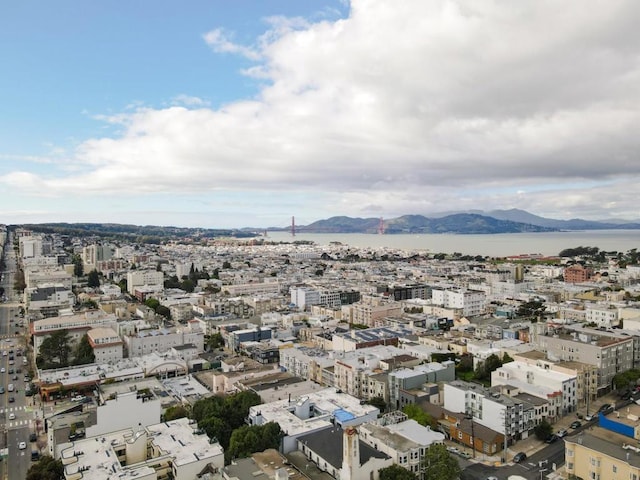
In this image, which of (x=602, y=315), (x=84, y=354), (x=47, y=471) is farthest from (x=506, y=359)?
(x=84, y=354)

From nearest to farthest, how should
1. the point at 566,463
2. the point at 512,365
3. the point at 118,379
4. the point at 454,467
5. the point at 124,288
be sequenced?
Result: the point at 454,467
the point at 566,463
the point at 512,365
the point at 118,379
the point at 124,288

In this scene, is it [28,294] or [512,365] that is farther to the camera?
[28,294]

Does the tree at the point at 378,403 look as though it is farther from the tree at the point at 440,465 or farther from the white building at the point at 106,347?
the white building at the point at 106,347

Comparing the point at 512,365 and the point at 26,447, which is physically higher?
the point at 512,365

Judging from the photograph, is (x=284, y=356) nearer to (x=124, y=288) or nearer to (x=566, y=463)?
(x=566, y=463)

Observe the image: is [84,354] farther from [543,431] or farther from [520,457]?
[543,431]

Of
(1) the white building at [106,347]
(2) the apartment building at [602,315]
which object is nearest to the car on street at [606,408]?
(2) the apartment building at [602,315]

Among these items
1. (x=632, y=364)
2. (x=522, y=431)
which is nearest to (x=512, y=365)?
(x=522, y=431)


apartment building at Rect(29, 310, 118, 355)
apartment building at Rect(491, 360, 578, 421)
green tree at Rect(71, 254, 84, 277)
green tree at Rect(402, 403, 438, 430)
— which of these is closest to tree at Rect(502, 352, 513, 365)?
apartment building at Rect(491, 360, 578, 421)

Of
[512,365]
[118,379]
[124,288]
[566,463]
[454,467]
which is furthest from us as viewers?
[124,288]
